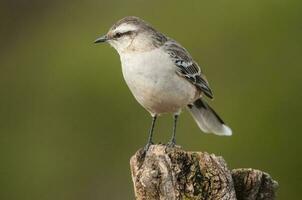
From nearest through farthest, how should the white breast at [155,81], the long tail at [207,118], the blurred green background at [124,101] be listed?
the white breast at [155,81] → the long tail at [207,118] → the blurred green background at [124,101]

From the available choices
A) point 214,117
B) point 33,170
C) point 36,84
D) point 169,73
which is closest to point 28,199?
point 33,170

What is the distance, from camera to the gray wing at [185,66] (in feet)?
40.6

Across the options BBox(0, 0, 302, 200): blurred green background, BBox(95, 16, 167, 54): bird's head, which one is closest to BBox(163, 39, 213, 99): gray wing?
BBox(95, 16, 167, 54): bird's head

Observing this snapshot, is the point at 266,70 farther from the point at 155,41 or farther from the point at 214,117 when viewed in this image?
the point at 155,41

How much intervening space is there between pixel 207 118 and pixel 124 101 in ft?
21.8

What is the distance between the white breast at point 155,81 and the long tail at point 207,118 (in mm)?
1206

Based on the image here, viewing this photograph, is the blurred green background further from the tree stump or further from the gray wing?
the tree stump

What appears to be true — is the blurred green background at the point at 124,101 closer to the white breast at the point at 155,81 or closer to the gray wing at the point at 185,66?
the gray wing at the point at 185,66

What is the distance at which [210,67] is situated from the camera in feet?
62.5

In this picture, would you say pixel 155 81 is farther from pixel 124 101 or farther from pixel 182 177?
pixel 124 101

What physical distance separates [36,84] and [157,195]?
42.6 feet

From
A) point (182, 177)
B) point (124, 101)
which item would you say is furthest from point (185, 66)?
point (124, 101)

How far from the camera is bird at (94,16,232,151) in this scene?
1184 cm

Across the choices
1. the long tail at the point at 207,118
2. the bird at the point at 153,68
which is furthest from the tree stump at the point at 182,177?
the long tail at the point at 207,118
